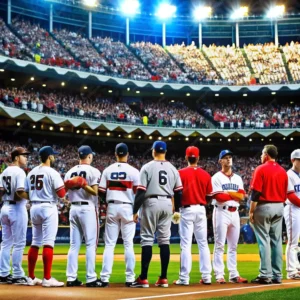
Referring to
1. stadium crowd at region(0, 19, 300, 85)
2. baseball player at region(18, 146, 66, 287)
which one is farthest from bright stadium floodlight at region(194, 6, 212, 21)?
baseball player at region(18, 146, 66, 287)

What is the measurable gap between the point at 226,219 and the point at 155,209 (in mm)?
Result: 1646

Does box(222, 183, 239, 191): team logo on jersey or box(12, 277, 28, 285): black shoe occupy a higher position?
box(222, 183, 239, 191): team logo on jersey

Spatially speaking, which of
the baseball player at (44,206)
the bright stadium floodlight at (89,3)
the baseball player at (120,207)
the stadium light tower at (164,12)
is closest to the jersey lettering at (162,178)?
the baseball player at (120,207)

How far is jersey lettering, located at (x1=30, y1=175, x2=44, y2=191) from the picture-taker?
957cm

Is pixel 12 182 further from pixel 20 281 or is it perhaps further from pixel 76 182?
pixel 20 281

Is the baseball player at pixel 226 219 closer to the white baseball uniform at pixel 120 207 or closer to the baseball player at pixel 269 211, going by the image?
the baseball player at pixel 269 211

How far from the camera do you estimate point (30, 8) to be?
49188 millimetres

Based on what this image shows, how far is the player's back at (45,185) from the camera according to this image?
376 inches

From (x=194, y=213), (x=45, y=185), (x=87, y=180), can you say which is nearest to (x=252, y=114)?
(x=194, y=213)

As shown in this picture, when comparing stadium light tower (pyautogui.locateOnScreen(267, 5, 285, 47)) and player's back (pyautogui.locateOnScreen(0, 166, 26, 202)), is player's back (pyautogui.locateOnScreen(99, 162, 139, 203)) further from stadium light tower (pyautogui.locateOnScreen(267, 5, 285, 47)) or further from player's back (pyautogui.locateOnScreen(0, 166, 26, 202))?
stadium light tower (pyautogui.locateOnScreen(267, 5, 285, 47))

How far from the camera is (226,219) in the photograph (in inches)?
410

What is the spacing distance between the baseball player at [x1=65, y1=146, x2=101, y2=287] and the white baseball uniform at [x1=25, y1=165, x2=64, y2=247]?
0.91 feet

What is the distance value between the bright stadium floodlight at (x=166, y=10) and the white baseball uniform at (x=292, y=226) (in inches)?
1861

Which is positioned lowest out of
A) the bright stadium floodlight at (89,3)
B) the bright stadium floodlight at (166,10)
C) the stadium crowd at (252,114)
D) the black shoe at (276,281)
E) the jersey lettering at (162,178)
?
the black shoe at (276,281)
